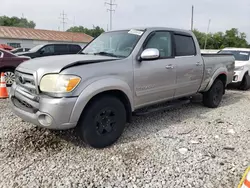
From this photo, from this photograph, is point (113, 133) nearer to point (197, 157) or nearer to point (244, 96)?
point (197, 157)

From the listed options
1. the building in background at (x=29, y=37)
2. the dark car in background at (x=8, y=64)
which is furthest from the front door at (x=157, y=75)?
the building in background at (x=29, y=37)

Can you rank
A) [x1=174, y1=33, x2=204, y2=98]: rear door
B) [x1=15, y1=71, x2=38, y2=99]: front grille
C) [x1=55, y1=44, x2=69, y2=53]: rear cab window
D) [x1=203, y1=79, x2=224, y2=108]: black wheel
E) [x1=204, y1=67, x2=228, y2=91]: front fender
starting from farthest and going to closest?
[x1=55, y1=44, x2=69, y2=53]: rear cab window
[x1=203, y1=79, x2=224, y2=108]: black wheel
[x1=204, y1=67, x2=228, y2=91]: front fender
[x1=174, y1=33, x2=204, y2=98]: rear door
[x1=15, y1=71, x2=38, y2=99]: front grille

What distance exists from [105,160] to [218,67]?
151 inches

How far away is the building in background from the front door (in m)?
34.6

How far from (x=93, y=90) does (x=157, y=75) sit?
1.34 meters

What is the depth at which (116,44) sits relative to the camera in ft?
12.8

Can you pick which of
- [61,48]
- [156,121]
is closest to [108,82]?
[156,121]

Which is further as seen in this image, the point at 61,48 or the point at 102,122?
the point at 61,48

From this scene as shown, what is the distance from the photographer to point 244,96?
729 cm

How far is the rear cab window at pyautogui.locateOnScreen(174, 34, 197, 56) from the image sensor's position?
441cm

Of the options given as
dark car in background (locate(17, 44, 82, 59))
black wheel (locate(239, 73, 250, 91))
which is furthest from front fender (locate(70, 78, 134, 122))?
dark car in background (locate(17, 44, 82, 59))

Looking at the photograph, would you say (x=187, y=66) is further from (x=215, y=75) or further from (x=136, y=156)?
(x=136, y=156)

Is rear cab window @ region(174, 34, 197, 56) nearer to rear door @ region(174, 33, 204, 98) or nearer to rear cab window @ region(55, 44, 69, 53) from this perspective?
rear door @ region(174, 33, 204, 98)

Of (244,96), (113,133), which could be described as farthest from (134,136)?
(244,96)
